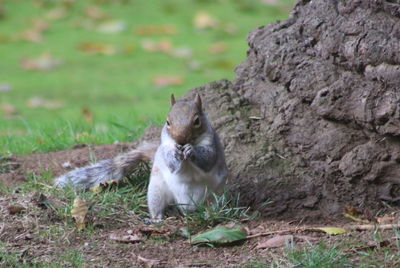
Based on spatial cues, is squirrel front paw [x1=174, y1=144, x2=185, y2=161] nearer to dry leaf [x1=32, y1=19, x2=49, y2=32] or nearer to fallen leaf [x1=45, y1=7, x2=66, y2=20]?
dry leaf [x1=32, y1=19, x2=49, y2=32]

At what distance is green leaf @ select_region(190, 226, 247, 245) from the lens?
12.6 ft

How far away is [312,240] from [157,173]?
943mm

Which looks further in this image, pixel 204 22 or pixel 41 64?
pixel 204 22

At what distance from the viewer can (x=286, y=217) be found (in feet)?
14.4

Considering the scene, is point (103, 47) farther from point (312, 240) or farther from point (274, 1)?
point (312, 240)

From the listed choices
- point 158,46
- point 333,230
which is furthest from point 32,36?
point 333,230

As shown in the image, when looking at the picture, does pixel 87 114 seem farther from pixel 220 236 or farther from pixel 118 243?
pixel 220 236

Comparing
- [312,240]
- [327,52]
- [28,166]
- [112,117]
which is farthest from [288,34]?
[112,117]

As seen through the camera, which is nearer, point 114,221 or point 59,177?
point 114,221

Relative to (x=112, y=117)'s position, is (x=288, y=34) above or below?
above

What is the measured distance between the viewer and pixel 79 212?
4.11 meters

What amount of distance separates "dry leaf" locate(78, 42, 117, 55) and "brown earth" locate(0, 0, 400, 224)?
518cm

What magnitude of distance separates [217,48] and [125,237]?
6.15 meters

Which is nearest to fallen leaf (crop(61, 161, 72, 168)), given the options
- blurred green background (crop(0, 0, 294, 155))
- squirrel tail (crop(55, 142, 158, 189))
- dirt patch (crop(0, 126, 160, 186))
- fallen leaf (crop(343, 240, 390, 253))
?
dirt patch (crop(0, 126, 160, 186))
